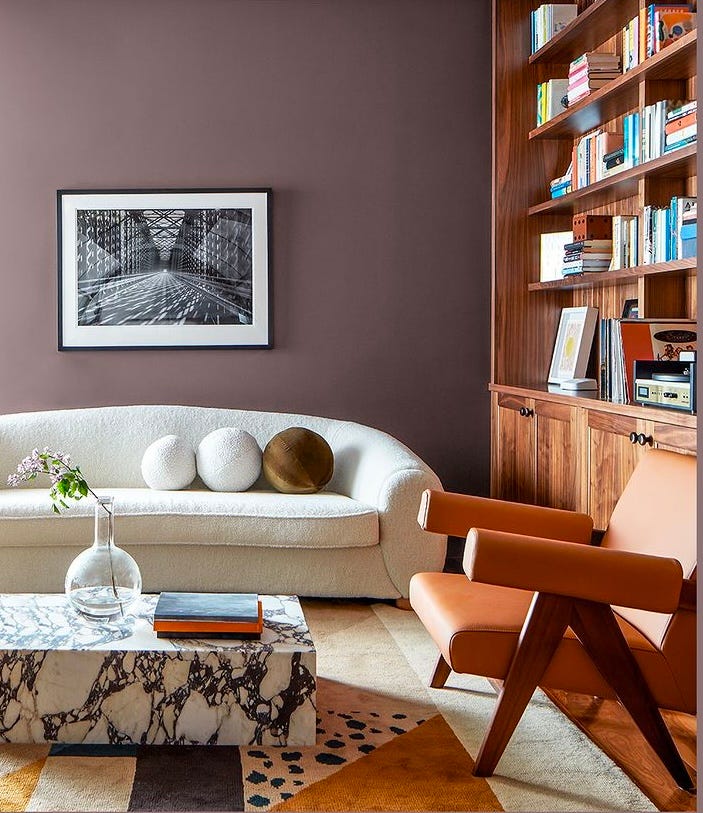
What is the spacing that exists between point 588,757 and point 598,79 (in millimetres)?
2513

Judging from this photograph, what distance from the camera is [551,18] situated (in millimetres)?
4082

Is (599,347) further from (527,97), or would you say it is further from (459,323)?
(527,97)

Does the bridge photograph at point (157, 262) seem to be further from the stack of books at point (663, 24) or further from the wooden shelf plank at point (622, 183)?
the stack of books at point (663, 24)

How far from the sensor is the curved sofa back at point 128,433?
4.30 m

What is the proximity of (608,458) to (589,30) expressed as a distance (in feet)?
5.91

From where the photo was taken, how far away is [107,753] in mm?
2369

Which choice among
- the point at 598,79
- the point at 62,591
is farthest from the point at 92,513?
the point at 598,79

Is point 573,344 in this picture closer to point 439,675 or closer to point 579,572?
point 439,675

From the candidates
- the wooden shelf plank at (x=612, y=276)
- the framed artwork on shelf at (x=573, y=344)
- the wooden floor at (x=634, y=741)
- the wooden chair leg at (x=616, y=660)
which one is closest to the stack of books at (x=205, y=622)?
the wooden chair leg at (x=616, y=660)

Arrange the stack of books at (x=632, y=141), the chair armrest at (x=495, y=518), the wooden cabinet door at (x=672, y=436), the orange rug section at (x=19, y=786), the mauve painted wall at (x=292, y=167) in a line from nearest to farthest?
the orange rug section at (x=19, y=786)
the wooden cabinet door at (x=672, y=436)
the chair armrest at (x=495, y=518)
the stack of books at (x=632, y=141)
the mauve painted wall at (x=292, y=167)

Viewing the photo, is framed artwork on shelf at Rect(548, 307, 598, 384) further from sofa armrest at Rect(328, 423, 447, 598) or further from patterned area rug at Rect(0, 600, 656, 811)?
patterned area rug at Rect(0, 600, 656, 811)

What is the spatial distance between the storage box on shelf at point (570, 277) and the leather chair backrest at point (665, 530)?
98 millimetres

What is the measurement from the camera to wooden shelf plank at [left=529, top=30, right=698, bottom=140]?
9.63 ft

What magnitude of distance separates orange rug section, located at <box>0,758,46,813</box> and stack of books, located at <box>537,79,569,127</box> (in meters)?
3.23
